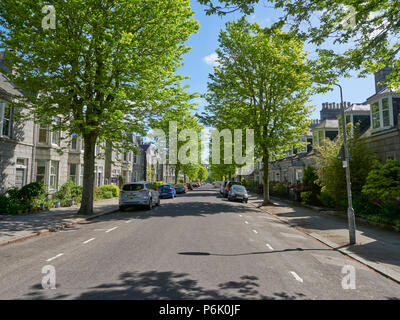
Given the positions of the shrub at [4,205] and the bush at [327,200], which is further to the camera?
the bush at [327,200]

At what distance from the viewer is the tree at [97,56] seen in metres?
12.2

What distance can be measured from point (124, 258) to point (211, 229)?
5135mm

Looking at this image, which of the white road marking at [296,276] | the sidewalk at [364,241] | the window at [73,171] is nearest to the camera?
the white road marking at [296,276]

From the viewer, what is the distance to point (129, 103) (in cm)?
1488

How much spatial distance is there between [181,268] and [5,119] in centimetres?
1715

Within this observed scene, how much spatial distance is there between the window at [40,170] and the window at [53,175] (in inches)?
30.8

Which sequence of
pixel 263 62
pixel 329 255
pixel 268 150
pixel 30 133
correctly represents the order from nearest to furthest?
pixel 329 255
pixel 30 133
pixel 263 62
pixel 268 150

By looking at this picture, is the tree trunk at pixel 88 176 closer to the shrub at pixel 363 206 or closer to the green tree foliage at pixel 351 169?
the green tree foliage at pixel 351 169

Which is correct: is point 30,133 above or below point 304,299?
above

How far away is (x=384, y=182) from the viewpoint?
13195 millimetres

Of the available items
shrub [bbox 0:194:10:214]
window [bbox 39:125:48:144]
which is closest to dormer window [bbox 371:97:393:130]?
shrub [bbox 0:194:10:214]

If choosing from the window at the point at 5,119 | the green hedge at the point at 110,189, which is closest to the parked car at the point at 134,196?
the window at the point at 5,119

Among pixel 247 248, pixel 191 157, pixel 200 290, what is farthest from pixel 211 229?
pixel 191 157
